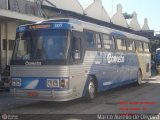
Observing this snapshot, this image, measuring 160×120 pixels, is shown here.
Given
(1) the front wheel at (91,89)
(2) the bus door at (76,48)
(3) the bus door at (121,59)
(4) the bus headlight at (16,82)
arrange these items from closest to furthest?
(2) the bus door at (76,48), (4) the bus headlight at (16,82), (1) the front wheel at (91,89), (3) the bus door at (121,59)

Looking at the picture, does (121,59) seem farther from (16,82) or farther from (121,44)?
(16,82)

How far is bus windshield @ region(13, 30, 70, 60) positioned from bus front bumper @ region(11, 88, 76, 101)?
1.11m

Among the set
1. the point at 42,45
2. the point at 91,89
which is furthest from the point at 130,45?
the point at 42,45

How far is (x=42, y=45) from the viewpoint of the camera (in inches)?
494

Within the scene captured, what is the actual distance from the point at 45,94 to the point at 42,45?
165 cm

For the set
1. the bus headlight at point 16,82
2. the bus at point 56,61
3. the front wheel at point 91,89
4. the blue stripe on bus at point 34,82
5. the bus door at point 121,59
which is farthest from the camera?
the bus door at point 121,59

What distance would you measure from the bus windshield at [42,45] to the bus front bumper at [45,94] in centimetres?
111

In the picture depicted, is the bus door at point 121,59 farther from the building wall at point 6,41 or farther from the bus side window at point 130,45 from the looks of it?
the building wall at point 6,41

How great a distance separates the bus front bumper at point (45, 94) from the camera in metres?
12.0

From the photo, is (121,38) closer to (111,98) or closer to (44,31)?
(111,98)

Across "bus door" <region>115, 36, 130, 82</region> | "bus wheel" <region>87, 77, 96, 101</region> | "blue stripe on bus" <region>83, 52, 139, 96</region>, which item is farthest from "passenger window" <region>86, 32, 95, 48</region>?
"bus door" <region>115, 36, 130, 82</region>

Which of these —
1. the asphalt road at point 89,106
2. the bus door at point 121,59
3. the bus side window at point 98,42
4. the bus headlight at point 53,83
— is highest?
the bus side window at point 98,42

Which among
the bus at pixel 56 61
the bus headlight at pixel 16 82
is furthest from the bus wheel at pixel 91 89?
the bus headlight at pixel 16 82

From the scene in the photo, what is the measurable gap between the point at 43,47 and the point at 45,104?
2.33m
